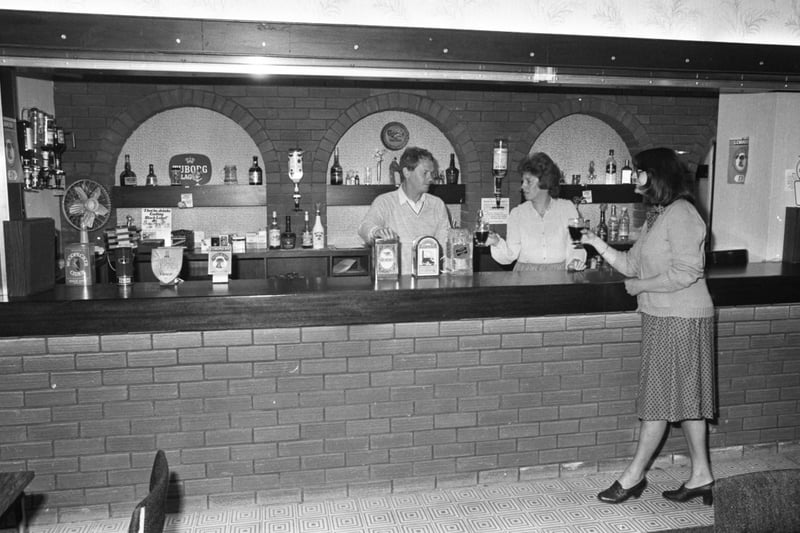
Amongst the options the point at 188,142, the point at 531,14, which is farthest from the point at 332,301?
the point at 188,142

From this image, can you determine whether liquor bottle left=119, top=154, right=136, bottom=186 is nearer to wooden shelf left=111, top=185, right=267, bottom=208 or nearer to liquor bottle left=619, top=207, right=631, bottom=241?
wooden shelf left=111, top=185, right=267, bottom=208

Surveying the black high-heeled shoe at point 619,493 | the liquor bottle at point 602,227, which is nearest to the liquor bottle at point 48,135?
the black high-heeled shoe at point 619,493

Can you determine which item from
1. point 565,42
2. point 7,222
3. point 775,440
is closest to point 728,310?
point 775,440

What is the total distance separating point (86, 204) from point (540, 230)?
4321 mm

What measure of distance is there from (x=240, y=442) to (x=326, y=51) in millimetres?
2104

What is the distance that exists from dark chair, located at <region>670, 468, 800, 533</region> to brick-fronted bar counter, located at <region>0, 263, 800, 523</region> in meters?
2.15

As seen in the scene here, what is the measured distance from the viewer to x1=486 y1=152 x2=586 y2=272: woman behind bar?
4664mm

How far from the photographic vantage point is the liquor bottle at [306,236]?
286 inches

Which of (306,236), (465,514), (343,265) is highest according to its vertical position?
(306,236)

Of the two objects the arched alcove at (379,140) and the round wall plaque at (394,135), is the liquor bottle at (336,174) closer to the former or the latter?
the arched alcove at (379,140)

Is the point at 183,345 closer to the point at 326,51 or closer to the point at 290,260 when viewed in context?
the point at 326,51

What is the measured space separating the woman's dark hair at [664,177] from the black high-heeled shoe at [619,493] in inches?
60.1

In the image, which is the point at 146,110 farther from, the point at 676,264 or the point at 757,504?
the point at 757,504

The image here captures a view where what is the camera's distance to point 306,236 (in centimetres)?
727
